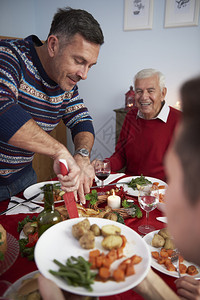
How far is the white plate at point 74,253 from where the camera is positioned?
0.63m

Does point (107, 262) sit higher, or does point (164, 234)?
point (107, 262)

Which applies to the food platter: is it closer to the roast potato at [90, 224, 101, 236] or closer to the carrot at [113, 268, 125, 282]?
the roast potato at [90, 224, 101, 236]

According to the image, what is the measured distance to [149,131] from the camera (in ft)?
9.06

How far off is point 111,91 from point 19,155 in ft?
10.2

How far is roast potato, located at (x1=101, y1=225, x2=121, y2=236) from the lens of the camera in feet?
2.76

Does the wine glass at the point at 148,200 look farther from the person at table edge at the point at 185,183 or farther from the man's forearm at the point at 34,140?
the person at table edge at the point at 185,183

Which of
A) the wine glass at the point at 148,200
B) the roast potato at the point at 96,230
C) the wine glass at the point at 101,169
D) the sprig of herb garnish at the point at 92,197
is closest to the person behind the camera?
the roast potato at the point at 96,230

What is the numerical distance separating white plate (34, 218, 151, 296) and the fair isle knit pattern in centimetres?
64

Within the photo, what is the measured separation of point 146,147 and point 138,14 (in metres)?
2.52

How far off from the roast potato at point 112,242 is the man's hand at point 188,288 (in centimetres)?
31

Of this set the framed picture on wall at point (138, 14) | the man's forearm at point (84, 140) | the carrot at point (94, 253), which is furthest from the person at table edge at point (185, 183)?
the framed picture on wall at point (138, 14)

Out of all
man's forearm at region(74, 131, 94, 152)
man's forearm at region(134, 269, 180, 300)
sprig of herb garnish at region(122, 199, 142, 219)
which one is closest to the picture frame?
man's forearm at region(74, 131, 94, 152)

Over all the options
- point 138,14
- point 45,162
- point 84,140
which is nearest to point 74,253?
point 84,140

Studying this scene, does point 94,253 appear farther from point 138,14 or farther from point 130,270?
point 138,14
